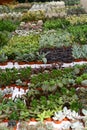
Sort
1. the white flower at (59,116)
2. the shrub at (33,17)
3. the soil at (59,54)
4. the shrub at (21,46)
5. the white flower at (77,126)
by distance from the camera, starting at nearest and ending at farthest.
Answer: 1. the white flower at (77,126)
2. the white flower at (59,116)
3. the soil at (59,54)
4. the shrub at (21,46)
5. the shrub at (33,17)

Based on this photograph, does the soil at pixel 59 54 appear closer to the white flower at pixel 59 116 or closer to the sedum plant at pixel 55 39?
the sedum plant at pixel 55 39

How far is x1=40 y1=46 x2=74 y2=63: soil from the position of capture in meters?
6.11

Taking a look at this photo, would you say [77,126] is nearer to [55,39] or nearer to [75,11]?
[55,39]

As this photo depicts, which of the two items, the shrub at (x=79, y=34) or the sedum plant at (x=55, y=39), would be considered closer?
the sedum plant at (x=55, y=39)

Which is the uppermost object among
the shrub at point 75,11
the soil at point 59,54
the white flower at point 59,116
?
the white flower at point 59,116

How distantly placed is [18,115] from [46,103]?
1.18 ft

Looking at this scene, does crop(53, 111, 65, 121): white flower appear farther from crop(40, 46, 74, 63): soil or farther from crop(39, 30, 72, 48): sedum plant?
crop(39, 30, 72, 48): sedum plant

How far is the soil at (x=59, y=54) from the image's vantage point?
20.0 feet

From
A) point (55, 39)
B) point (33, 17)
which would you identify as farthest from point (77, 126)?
point (33, 17)

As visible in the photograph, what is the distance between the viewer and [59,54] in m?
6.28

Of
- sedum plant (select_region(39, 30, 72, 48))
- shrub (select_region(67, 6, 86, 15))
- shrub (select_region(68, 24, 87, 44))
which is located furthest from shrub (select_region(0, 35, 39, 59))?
shrub (select_region(67, 6, 86, 15))

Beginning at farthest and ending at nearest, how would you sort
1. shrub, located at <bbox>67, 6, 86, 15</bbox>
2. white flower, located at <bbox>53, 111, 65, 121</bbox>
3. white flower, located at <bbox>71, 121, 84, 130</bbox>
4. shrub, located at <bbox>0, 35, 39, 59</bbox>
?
1. shrub, located at <bbox>67, 6, 86, 15</bbox>
2. shrub, located at <bbox>0, 35, 39, 59</bbox>
3. white flower, located at <bbox>53, 111, 65, 121</bbox>
4. white flower, located at <bbox>71, 121, 84, 130</bbox>

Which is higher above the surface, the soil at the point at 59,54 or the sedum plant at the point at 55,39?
the soil at the point at 59,54

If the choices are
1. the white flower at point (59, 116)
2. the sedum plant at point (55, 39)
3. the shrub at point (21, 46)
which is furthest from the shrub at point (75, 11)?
the white flower at point (59, 116)
